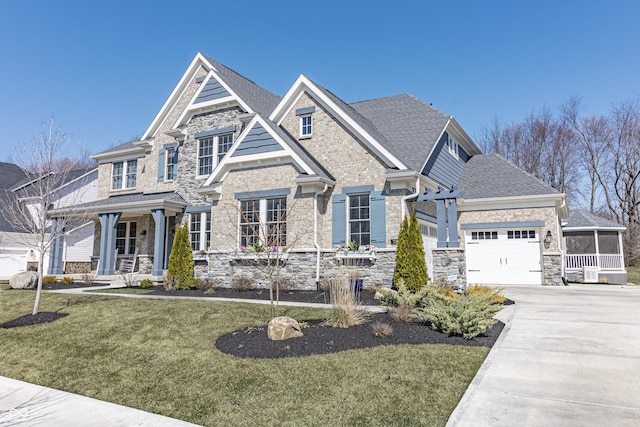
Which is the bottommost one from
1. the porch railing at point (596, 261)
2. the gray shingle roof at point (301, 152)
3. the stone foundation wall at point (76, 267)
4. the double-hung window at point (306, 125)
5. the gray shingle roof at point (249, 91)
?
the stone foundation wall at point (76, 267)

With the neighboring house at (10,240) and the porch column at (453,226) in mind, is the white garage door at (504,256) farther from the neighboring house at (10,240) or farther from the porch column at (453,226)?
the neighboring house at (10,240)

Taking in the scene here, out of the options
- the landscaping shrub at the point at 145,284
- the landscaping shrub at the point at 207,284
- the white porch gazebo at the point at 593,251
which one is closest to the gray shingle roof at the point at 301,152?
the landscaping shrub at the point at 207,284

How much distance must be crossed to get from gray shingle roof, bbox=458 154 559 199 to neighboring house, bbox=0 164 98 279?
63.7ft

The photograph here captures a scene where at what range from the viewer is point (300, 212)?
15.1 meters

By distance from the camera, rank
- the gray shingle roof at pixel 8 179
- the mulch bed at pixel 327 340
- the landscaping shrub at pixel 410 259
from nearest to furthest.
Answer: the mulch bed at pixel 327 340 < the landscaping shrub at pixel 410 259 < the gray shingle roof at pixel 8 179

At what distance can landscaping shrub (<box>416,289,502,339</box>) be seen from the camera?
709cm

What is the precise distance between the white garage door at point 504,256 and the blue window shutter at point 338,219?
7147 millimetres

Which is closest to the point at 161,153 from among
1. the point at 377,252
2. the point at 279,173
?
the point at 279,173

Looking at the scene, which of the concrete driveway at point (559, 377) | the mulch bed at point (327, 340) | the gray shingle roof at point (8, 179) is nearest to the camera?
the concrete driveway at point (559, 377)

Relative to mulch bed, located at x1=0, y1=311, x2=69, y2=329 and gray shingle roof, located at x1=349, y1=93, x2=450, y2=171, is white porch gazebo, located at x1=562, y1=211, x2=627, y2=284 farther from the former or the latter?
mulch bed, located at x1=0, y1=311, x2=69, y2=329

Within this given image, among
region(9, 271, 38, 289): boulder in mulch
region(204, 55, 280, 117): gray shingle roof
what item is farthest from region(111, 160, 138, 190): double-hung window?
region(9, 271, 38, 289): boulder in mulch

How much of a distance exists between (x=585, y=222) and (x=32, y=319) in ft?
79.9

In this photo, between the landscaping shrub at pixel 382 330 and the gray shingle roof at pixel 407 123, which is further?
the gray shingle roof at pixel 407 123

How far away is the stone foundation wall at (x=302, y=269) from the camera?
13996 millimetres
